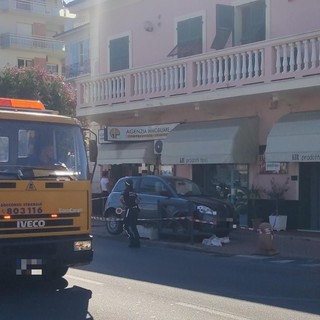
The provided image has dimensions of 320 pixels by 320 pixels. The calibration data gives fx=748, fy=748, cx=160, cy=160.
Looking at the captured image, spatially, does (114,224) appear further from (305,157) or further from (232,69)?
(305,157)

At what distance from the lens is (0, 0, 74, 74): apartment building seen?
178 ft

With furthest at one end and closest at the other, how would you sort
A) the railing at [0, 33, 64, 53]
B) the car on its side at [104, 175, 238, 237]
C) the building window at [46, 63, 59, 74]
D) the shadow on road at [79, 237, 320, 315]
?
the building window at [46, 63, 59, 74], the railing at [0, 33, 64, 53], the car on its side at [104, 175, 238, 237], the shadow on road at [79, 237, 320, 315]

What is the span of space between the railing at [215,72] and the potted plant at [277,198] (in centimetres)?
321

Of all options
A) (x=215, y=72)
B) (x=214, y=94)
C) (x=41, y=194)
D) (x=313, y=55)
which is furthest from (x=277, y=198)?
(x=41, y=194)

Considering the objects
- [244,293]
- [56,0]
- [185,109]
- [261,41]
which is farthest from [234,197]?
[56,0]

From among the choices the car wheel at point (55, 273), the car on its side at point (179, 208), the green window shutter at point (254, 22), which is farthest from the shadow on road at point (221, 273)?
the green window shutter at point (254, 22)

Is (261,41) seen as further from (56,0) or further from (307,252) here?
(56,0)

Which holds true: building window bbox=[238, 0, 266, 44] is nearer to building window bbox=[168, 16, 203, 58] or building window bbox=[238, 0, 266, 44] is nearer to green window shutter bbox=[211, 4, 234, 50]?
green window shutter bbox=[211, 4, 234, 50]

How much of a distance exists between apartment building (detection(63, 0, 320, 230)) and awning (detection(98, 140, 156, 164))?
48mm

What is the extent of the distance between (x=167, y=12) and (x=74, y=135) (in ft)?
51.6

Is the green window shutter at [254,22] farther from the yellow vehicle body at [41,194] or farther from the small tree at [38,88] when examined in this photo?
the yellow vehicle body at [41,194]

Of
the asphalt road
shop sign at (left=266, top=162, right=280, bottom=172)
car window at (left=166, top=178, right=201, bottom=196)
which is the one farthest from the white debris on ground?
shop sign at (left=266, top=162, right=280, bottom=172)

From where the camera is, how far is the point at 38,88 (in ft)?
109

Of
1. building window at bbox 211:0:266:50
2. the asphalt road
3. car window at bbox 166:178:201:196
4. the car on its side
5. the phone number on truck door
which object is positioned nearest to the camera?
the asphalt road
